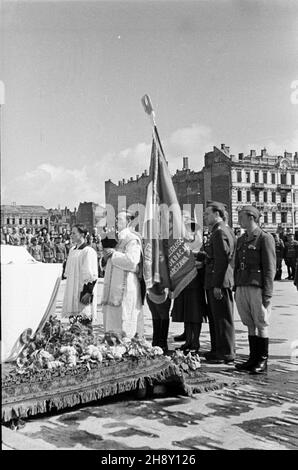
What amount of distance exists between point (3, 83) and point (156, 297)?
10.3ft

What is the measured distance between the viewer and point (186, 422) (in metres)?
4.22

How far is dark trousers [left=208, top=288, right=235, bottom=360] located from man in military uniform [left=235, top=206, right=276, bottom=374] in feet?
1.18

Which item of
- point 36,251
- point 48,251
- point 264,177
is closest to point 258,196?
point 264,177

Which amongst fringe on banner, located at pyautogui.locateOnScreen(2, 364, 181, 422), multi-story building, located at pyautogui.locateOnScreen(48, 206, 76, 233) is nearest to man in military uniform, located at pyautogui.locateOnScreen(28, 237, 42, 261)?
multi-story building, located at pyautogui.locateOnScreen(48, 206, 76, 233)

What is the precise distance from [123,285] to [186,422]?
2.33 m

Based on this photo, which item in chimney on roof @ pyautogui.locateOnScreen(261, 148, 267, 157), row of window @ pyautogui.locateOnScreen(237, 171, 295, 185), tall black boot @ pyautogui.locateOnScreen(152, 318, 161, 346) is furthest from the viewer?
chimney on roof @ pyautogui.locateOnScreen(261, 148, 267, 157)

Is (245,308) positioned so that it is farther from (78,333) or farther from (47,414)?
(47,414)

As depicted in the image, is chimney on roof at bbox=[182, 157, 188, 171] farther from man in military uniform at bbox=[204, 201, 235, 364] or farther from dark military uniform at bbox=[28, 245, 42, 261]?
man in military uniform at bbox=[204, 201, 235, 364]

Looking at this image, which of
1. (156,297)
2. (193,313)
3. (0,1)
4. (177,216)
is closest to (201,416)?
(156,297)

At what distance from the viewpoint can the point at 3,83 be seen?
3.21m

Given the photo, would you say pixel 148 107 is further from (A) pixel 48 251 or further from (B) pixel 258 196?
(B) pixel 258 196

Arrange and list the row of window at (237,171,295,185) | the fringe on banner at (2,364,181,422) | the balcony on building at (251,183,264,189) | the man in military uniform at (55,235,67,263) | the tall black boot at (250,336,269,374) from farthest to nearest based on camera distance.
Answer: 1. the row of window at (237,171,295,185)
2. the balcony on building at (251,183,264,189)
3. the man in military uniform at (55,235,67,263)
4. the tall black boot at (250,336,269,374)
5. the fringe on banner at (2,364,181,422)

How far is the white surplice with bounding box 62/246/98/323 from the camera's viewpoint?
7105 mm

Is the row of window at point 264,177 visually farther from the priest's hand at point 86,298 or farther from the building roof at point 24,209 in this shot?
the priest's hand at point 86,298
